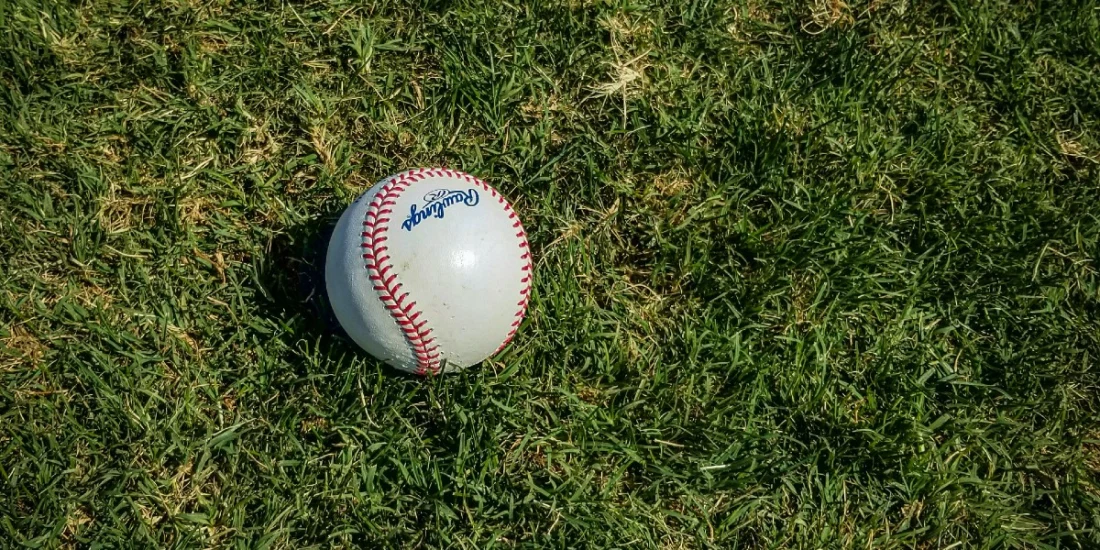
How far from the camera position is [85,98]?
11.8 ft

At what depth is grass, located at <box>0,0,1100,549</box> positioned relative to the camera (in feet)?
9.96

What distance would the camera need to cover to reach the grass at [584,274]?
304 centimetres

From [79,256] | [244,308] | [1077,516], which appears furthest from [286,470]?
[1077,516]

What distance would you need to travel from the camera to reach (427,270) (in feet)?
8.80

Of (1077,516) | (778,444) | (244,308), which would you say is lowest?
(1077,516)

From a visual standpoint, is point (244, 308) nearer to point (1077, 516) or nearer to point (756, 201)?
point (756, 201)

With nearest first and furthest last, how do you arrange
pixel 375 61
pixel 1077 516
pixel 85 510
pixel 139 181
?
pixel 85 510
pixel 1077 516
pixel 139 181
pixel 375 61

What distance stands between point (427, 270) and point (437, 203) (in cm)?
25

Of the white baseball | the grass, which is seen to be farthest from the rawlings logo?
the grass

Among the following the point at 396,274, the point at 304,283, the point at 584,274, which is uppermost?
the point at 396,274

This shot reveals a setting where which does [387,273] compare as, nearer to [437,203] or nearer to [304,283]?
[437,203]

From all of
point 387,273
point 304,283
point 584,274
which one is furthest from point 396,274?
point 584,274

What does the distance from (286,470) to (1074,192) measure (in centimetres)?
362

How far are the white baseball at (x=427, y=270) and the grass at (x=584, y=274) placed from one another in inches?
13.0
